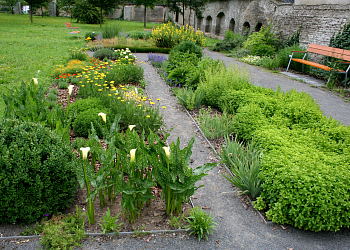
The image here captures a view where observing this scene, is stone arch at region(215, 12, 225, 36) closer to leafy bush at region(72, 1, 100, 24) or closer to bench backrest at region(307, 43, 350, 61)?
leafy bush at region(72, 1, 100, 24)

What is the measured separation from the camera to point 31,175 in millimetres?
2578

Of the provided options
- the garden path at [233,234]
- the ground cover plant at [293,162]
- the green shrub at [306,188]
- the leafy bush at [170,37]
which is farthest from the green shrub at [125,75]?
the leafy bush at [170,37]

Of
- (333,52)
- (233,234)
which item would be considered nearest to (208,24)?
(333,52)

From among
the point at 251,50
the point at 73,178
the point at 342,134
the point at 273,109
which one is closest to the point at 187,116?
the point at 273,109

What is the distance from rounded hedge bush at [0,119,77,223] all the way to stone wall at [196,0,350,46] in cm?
1175

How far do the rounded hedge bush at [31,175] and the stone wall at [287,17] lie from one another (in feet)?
38.6

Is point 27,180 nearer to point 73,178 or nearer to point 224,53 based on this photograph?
point 73,178

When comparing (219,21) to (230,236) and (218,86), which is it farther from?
(230,236)

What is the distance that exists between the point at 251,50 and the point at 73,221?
13069 millimetres

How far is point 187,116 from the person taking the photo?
226 inches

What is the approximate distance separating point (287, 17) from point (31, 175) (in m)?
14.5

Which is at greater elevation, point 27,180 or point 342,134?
point 342,134

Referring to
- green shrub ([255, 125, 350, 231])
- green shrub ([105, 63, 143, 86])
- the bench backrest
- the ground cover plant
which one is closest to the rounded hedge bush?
the ground cover plant

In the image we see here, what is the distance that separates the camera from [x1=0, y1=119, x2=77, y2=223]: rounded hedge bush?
253 centimetres
